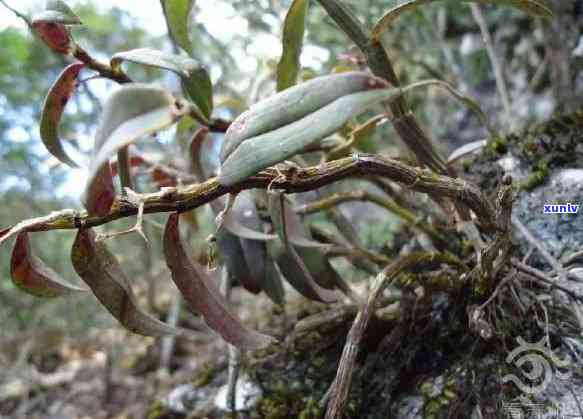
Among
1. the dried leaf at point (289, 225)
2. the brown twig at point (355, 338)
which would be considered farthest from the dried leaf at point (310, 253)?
the brown twig at point (355, 338)

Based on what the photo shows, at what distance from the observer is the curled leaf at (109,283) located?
500 mm

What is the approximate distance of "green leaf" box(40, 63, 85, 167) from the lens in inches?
21.1

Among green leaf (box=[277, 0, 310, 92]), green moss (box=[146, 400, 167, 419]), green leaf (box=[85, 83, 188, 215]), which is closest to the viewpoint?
green leaf (box=[85, 83, 188, 215])

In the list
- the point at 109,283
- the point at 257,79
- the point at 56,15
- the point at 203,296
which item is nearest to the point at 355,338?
the point at 203,296

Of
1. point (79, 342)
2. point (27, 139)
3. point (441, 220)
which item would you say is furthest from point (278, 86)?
point (27, 139)

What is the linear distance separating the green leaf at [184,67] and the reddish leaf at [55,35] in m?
0.06

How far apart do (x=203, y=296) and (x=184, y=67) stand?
0.90 ft

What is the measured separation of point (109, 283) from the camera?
52cm

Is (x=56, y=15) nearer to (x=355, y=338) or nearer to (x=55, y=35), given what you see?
(x=55, y=35)

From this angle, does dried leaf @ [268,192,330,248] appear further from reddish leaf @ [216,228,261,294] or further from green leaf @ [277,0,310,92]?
green leaf @ [277,0,310,92]

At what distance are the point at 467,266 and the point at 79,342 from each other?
5.59ft

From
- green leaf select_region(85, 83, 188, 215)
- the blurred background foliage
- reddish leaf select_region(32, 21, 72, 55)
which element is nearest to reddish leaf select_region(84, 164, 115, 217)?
green leaf select_region(85, 83, 188, 215)

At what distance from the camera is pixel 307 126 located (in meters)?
0.40

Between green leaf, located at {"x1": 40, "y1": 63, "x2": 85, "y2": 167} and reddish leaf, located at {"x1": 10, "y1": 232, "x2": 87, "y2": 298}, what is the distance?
13 centimetres
